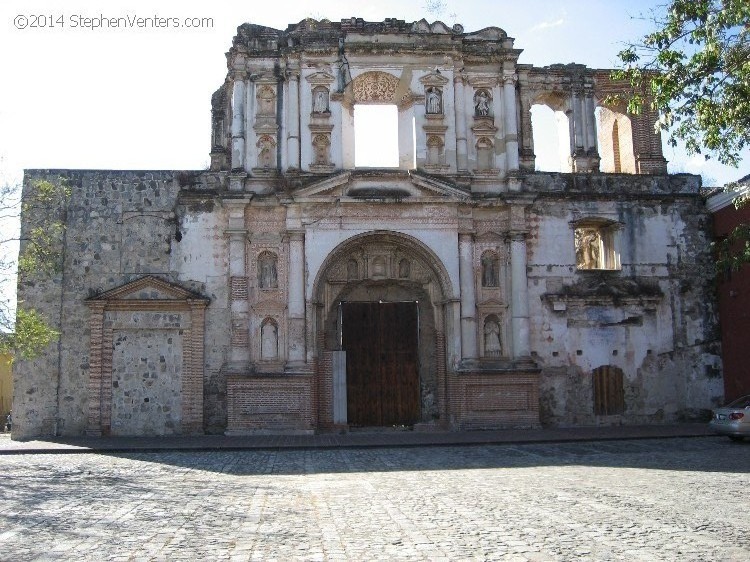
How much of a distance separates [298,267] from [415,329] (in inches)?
163

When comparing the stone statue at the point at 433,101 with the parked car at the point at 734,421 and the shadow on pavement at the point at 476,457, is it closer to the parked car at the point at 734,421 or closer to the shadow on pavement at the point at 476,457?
the shadow on pavement at the point at 476,457

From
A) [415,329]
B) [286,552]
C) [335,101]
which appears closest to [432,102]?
[335,101]

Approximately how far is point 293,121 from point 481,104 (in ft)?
19.4

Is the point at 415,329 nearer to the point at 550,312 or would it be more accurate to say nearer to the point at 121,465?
the point at 550,312

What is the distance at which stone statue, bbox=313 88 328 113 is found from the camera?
2483 centimetres

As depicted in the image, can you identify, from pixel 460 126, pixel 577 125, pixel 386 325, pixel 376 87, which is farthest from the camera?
pixel 577 125

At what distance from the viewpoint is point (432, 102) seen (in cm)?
2520

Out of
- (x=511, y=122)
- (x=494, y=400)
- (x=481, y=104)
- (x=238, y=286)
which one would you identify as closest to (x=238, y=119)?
(x=238, y=286)

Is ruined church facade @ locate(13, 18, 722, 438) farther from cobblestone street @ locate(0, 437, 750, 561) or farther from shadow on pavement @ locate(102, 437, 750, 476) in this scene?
cobblestone street @ locate(0, 437, 750, 561)

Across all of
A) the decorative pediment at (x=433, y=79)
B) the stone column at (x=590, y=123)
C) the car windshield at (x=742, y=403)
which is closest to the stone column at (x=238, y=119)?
the decorative pediment at (x=433, y=79)

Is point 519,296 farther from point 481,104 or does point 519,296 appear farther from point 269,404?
point 269,404

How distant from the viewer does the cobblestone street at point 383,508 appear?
7.97 metres

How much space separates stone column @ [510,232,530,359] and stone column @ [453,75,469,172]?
271 centimetres

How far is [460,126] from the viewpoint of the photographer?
25.2 m
